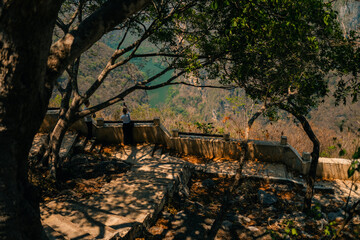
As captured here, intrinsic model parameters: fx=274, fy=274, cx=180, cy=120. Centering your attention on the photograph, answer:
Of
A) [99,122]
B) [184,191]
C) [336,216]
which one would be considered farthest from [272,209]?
[99,122]

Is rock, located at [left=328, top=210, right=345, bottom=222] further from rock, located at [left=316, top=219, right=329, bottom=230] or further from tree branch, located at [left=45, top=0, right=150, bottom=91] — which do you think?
tree branch, located at [left=45, top=0, right=150, bottom=91]

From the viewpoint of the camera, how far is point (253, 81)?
881 centimetres

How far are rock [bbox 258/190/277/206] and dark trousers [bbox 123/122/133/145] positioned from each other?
5821mm

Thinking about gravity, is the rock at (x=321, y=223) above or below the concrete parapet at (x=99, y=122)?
below

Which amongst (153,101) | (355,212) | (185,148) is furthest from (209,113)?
(355,212)

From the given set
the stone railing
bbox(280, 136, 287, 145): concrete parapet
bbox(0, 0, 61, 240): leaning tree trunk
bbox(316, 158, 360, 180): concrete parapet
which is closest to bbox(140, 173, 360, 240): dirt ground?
bbox(316, 158, 360, 180): concrete parapet

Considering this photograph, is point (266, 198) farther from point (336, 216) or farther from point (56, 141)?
point (56, 141)

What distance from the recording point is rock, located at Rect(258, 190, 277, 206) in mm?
8332

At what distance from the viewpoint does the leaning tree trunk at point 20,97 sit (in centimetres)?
273

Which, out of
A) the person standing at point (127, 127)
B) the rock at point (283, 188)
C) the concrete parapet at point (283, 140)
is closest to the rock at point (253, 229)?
the rock at point (283, 188)

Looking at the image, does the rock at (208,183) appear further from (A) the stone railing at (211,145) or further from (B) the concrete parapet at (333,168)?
(B) the concrete parapet at (333,168)

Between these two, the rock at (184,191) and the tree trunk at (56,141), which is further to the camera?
the rock at (184,191)

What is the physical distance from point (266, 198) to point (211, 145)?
131 inches

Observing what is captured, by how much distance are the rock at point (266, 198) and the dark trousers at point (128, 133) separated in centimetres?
582
